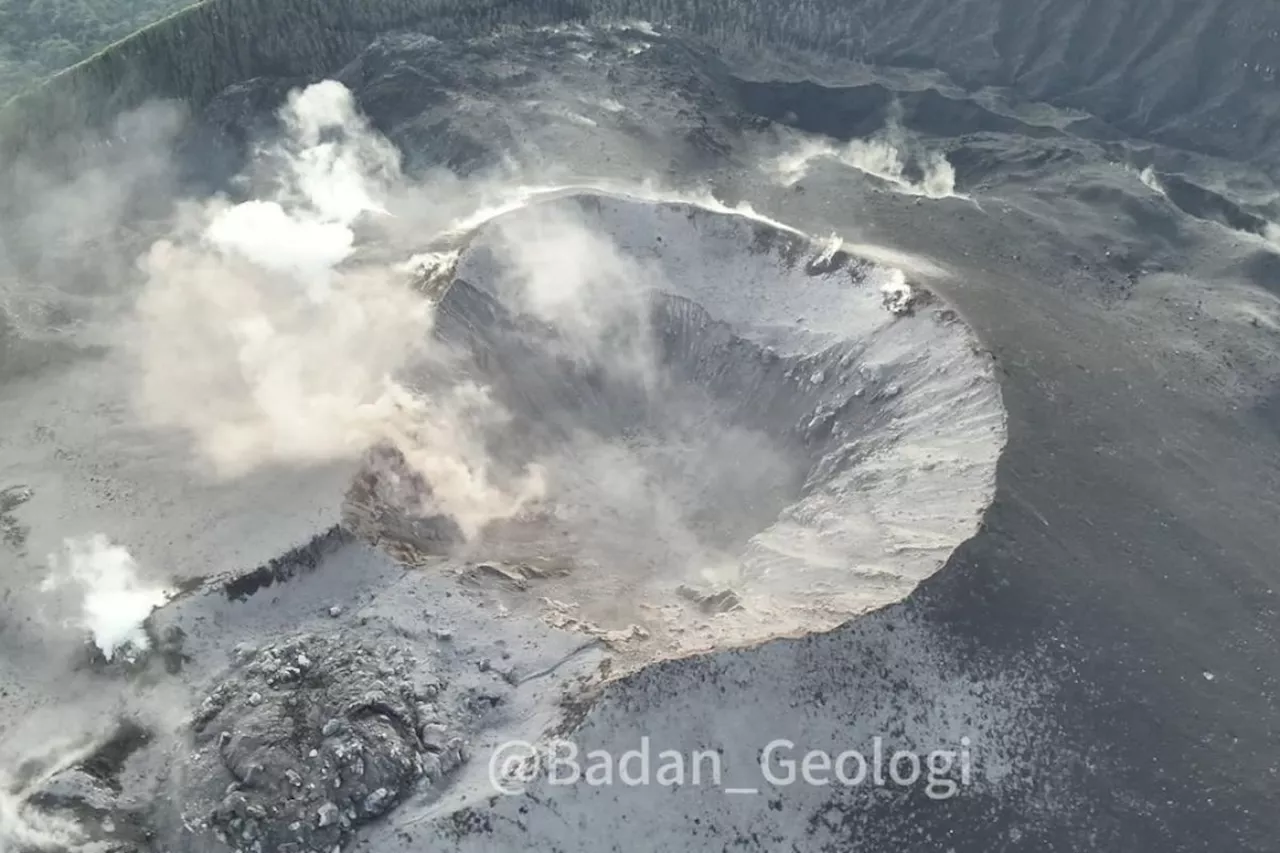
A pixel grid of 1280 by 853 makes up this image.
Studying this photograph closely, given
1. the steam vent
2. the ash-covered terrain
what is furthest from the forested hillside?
the steam vent

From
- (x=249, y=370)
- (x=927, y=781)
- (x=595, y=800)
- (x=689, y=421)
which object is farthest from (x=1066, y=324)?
(x=249, y=370)

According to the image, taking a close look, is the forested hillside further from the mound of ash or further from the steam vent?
the mound of ash

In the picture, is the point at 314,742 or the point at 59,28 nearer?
the point at 314,742

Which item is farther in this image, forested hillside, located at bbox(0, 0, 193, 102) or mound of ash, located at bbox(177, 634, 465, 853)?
forested hillside, located at bbox(0, 0, 193, 102)

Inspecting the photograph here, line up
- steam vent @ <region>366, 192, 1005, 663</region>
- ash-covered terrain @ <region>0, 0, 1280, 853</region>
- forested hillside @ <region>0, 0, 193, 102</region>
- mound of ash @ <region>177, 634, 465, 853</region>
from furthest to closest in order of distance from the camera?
forested hillside @ <region>0, 0, 193, 102</region>
steam vent @ <region>366, 192, 1005, 663</region>
ash-covered terrain @ <region>0, 0, 1280, 853</region>
mound of ash @ <region>177, 634, 465, 853</region>

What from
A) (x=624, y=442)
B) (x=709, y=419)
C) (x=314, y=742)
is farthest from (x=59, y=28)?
(x=314, y=742)

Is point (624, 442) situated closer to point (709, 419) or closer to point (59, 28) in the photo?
point (709, 419)
